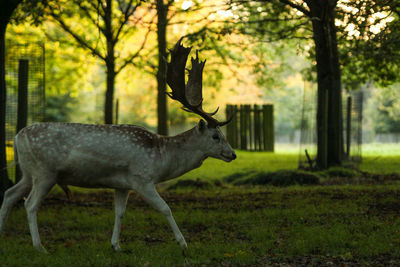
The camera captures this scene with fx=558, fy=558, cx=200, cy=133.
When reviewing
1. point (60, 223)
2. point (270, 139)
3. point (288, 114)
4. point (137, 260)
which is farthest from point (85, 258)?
point (288, 114)

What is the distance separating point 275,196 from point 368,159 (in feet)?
31.0

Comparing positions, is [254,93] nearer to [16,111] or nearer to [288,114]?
[288,114]

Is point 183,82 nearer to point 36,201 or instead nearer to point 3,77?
point 36,201

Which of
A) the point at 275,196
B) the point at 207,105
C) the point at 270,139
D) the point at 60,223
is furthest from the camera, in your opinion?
the point at 207,105

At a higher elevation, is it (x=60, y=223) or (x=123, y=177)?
(x=123, y=177)

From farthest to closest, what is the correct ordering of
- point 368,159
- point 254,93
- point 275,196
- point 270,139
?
point 254,93 → point 270,139 → point 368,159 → point 275,196

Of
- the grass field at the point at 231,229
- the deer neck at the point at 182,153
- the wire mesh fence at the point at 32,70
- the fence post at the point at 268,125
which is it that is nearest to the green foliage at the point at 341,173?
the grass field at the point at 231,229

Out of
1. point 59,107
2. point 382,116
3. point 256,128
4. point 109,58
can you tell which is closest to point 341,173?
point 109,58

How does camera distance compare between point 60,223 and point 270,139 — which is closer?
point 60,223

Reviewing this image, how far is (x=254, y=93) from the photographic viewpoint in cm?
4366

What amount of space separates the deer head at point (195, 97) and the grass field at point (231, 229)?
1182 millimetres

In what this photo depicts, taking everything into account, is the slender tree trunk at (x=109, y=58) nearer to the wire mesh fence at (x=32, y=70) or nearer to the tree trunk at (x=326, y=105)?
the wire mesh fence at (x=32, y=70)

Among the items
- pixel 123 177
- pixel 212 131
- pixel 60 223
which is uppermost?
pixel 212 131

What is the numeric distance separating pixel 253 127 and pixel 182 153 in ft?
61.9
